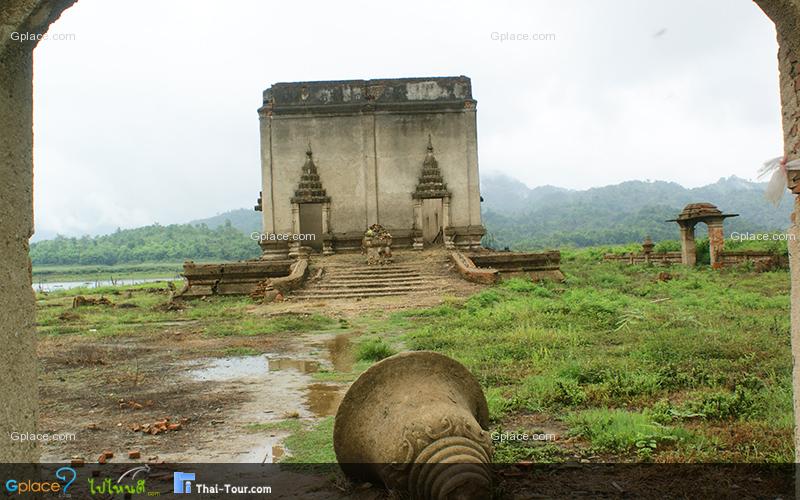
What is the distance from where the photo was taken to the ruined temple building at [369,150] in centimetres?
2355

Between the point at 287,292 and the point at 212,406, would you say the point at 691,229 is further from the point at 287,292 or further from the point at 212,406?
the point at 212,406

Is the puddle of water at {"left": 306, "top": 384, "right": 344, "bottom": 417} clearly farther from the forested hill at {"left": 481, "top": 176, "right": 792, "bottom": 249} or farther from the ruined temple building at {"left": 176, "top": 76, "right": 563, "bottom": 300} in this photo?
the ruined temple building at {"left": 176, "top": 76, "right": 563, "bottom": 300}

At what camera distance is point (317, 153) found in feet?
77.7

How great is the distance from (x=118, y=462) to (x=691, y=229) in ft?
70.6

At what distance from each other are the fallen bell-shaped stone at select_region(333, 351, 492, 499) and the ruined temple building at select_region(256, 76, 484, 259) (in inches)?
771

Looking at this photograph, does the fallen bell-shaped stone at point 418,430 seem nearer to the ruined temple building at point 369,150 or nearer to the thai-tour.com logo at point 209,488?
the thai-tour.com logo at point 209,488

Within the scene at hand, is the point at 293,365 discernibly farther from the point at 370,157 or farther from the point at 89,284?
the point at 89,284

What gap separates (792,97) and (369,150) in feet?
69.4

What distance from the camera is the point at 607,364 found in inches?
242

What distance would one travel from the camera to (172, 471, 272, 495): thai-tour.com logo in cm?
364

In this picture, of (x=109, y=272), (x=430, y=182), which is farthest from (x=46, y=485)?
(x=109, y=272)

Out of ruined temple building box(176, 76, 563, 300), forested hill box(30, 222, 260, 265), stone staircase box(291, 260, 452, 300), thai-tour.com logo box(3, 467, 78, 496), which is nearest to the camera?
thai-tour.com logo box(3, 467, 78, 496)

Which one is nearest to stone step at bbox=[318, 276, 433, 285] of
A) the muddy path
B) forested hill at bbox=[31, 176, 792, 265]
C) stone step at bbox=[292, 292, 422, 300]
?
stone step at bbox=[292, 292, 422, 300]

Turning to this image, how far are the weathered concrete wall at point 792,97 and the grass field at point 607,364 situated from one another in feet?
3.57
